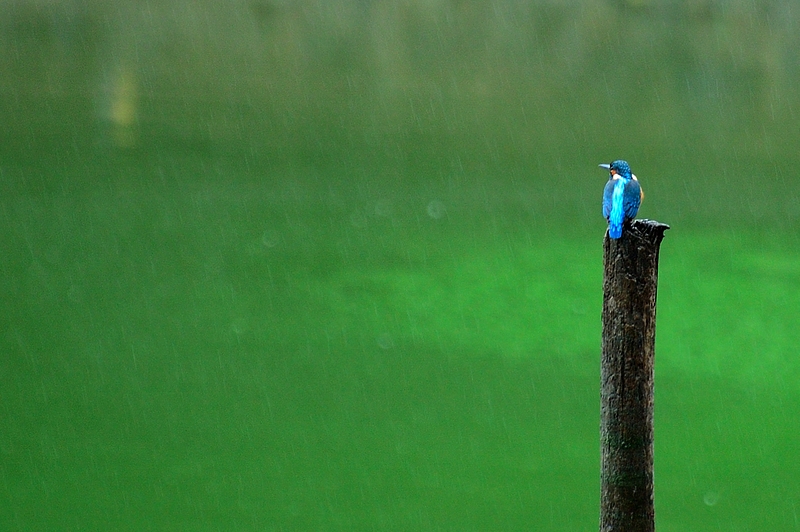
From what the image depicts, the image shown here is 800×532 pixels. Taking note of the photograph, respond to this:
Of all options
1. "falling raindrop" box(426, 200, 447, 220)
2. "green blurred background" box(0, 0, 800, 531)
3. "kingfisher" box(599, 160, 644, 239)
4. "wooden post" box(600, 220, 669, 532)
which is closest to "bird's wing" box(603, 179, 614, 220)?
"kingfisher" box(599, 160, 644, 239)

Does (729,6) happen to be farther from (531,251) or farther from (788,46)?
(531,251)

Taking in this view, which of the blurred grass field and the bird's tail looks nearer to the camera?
the bird's tail

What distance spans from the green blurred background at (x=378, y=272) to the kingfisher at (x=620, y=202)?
3000 millimetres

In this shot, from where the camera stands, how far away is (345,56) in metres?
15.7

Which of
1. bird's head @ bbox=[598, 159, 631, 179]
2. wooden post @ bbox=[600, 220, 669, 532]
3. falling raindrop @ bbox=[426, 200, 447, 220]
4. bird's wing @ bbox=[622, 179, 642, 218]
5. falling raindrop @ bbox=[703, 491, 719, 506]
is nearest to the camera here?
wooden post @ bbox=[600, 220, 669, 532]

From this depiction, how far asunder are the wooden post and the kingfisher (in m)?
0.03

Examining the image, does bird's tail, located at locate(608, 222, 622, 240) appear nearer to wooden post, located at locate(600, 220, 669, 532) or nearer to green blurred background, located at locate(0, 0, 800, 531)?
wooden post, located at locate(600, 220, 669, 532)

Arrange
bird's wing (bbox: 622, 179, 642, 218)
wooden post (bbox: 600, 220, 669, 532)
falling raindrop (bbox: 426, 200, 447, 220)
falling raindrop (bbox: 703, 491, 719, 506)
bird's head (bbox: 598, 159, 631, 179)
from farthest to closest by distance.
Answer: falling raindrop (bbox: 426, 200, 447, 220) → falling raindrop (bbox: 703, 491, 719, 506) → bird's head (bbox: 598, 159, 631, 179) → bird's wing (bbox: 622, 179, 642, 218) → wooden post (bbox: 600, 220, 669, 532)

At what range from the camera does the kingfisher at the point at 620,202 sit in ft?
7.58

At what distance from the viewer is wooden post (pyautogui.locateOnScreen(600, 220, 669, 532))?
2.25 metres

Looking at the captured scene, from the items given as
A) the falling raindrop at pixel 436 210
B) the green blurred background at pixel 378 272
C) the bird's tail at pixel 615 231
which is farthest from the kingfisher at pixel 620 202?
the falling raindrop at pixel 436 210

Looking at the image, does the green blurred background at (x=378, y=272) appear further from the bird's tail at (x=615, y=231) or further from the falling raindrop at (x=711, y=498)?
the bird's tail at (x=615, y=231)

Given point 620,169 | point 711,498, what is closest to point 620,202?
point 620,169

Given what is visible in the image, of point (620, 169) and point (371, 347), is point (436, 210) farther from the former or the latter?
point (620, 169)
